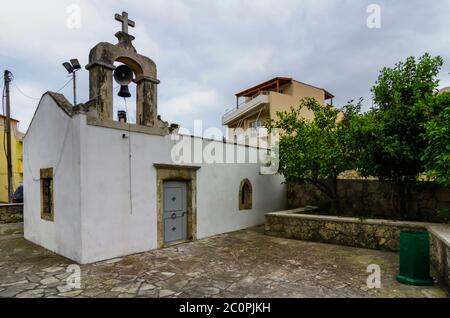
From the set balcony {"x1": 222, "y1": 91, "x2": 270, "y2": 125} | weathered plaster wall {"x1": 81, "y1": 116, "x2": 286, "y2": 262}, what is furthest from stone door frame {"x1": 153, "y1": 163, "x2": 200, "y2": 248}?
balcony {"x1": 222, "y1": 91, "x2": 270, "y2": 125}

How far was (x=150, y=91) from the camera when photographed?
7.59 m

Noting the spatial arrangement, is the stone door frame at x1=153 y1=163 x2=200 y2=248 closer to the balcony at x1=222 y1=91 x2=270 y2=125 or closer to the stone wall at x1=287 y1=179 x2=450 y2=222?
the stone wall at x1=287 y1=179 x2=450 y2=222

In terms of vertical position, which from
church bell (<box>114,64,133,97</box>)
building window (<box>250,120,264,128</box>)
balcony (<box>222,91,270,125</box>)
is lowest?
church bell (<box>114,64,133,97</box>)

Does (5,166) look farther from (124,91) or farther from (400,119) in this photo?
(400,119)

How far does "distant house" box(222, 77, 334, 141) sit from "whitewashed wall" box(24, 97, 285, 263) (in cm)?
1500

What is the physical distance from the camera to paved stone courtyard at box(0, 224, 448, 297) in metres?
4.46

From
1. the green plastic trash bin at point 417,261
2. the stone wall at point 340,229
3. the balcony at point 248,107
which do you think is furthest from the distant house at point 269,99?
the green plastic trash bin at point 417,261

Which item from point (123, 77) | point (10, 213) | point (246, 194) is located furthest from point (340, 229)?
point (10, 213)

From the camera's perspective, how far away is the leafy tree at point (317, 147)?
857 cm

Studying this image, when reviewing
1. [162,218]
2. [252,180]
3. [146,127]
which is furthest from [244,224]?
[146,127]

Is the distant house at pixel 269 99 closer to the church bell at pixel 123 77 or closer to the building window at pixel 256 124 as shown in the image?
the building window at pixel 256 124

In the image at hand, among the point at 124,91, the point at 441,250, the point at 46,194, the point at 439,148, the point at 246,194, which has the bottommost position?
the point at 441,250

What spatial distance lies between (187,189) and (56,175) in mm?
3564

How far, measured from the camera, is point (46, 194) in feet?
25.8
